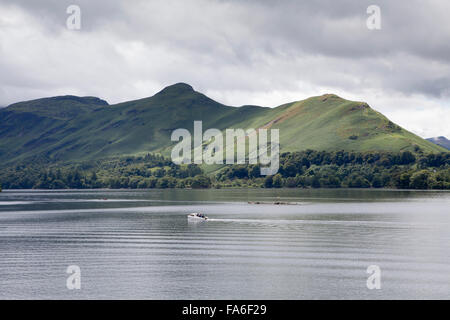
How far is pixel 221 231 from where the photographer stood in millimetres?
115750

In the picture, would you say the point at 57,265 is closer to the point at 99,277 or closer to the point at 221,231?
the point at 99,277

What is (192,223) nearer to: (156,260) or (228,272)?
(156,260)

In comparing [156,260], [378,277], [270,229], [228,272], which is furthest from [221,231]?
[378,277]

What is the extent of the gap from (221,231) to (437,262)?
49.4 metres

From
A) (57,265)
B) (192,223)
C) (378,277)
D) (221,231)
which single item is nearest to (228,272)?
(378,277)

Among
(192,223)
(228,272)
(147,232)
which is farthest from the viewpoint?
(192,223)
